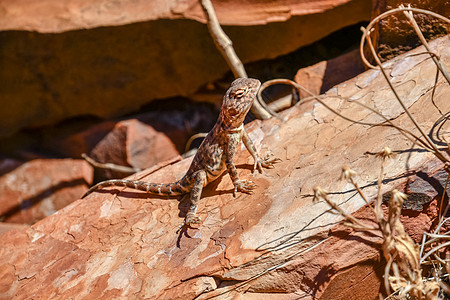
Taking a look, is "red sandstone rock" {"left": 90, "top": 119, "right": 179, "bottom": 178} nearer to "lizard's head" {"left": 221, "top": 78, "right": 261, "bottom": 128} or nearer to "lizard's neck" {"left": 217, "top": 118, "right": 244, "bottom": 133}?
"lizard's neck" {"left": 217, "top": 118, "right": 244, "bottom": 133}

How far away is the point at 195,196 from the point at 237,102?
3.17ft

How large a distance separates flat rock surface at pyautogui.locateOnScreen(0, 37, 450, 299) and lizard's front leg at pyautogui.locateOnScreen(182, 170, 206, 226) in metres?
0.08

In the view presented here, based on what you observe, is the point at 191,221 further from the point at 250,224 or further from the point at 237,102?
the point at 237,102

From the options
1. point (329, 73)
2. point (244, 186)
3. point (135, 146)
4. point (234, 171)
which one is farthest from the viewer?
point (135, 146)

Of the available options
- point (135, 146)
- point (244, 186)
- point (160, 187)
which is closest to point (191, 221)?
point (244, 186)

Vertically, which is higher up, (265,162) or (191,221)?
(265,162)

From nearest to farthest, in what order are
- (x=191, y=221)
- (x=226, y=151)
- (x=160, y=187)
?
(x=191, y=221) < (x=226, y=151) < (x=160, y=187)

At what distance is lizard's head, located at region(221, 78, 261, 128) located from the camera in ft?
12.6

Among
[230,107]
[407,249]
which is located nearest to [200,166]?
[230,107]

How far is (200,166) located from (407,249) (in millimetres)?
2034

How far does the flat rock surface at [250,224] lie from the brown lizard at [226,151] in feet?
0.42

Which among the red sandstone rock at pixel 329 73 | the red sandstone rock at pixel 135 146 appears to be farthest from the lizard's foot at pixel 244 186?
the red sandstone rock at pixel 135 146

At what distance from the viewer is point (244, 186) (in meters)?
3.69

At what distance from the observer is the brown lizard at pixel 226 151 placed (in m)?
3.82
